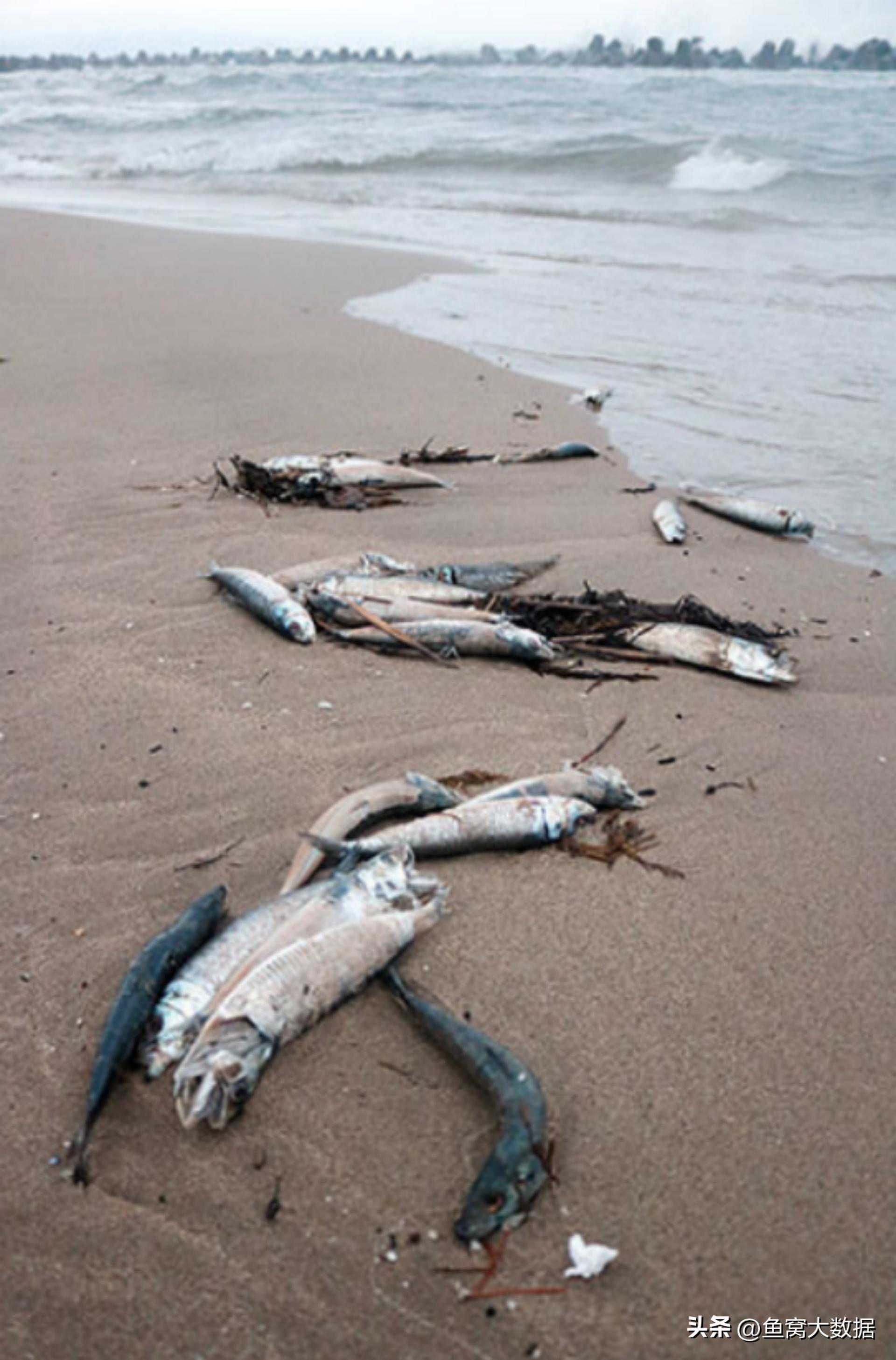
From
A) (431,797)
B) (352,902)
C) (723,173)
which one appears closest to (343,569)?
(431,797)

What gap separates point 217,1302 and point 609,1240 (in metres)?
0.83

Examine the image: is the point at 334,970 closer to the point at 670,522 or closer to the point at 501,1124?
the point at 501,1124

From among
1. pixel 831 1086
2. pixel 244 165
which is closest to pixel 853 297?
pixel 831 1086

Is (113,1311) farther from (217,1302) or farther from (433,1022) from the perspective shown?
(433,1022)

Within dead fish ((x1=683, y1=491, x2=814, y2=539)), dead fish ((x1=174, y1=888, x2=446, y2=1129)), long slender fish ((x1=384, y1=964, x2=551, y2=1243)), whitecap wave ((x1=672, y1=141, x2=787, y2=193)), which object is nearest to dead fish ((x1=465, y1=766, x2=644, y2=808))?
dead fish ((x1=174, y1=888, x2=446, y2=1129))

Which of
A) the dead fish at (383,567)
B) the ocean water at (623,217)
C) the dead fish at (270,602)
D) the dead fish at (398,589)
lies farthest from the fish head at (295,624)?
the ocean water at (623,217)

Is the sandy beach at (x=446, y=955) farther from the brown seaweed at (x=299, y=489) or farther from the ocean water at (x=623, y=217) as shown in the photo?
the ocean water at (x=623, y=217)

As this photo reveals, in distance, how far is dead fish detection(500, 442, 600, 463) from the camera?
7.14 m

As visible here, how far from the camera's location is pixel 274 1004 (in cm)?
269

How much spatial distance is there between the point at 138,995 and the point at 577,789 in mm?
1589

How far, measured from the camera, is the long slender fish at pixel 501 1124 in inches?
91.7

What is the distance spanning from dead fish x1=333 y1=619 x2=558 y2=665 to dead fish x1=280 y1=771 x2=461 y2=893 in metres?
1.12

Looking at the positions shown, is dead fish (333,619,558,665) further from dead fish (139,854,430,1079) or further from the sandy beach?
dead fish (139,854,430,1079)

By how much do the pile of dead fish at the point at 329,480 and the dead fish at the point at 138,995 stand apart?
348cm
